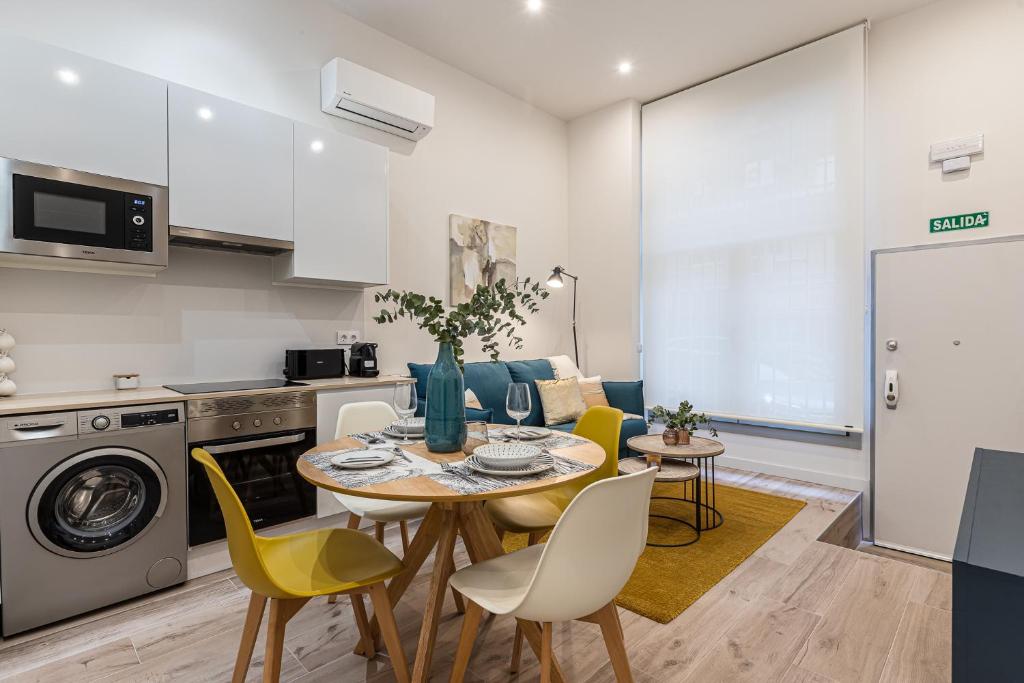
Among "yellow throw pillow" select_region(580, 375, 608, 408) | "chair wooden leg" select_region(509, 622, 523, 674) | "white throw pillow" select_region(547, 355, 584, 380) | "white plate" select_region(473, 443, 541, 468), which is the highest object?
"white throw pillow" select_region(547, 355, 584, 380)

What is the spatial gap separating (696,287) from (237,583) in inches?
160

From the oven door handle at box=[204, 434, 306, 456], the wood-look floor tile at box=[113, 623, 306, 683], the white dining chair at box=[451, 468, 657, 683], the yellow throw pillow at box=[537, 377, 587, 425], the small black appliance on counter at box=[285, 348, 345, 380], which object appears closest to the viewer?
the white dining chair at box=[451, 468, 657, 683]

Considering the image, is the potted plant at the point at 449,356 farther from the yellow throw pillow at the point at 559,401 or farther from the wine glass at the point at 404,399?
the yellow throw pillow at the point at 559,401

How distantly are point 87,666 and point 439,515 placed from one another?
139cm

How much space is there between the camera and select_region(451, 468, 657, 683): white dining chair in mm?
1236

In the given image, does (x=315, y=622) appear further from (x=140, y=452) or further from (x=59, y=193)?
(x=59, y=193)

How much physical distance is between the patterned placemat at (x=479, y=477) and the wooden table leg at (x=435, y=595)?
176 millimetres

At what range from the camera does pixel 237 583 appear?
8.21 ft

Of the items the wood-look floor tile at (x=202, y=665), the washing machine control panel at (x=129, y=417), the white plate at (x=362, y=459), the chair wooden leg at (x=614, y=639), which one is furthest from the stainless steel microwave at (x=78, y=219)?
→ the chair wooden leg at (x=614, y=639)

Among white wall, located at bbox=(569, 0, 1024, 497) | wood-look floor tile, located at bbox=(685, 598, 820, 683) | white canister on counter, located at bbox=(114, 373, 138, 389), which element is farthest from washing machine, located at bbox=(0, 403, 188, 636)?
white wall, located at bbox=(569, 0, 1024, 497)

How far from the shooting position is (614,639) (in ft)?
4.71

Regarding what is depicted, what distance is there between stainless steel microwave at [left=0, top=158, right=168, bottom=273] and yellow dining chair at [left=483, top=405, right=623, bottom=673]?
2.03 metres

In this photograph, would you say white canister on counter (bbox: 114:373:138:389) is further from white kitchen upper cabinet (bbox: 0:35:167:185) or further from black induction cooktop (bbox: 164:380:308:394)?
white kitchen upper cabinet (bbox: 0:35:167:185)

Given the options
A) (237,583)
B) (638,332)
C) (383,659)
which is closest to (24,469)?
(237,583)
